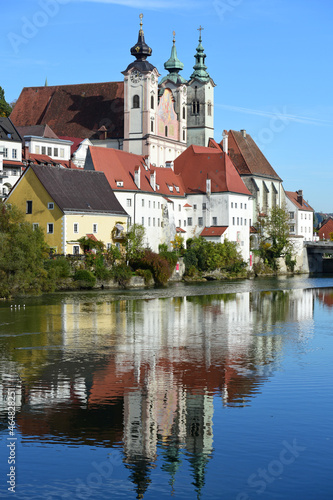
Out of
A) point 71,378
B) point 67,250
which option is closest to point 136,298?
point 67,250

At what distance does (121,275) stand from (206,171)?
3233 centimetres

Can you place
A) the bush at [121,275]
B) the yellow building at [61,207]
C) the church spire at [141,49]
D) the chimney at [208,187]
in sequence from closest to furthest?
the bush at [121,275], the yellow building at [61,207], the chimney at [208,187], the church spire at [141,49]

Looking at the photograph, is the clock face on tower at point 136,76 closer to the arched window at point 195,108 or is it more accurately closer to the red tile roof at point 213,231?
the arched window at point 195,108

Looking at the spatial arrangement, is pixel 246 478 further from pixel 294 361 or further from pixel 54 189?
pixel 54 189

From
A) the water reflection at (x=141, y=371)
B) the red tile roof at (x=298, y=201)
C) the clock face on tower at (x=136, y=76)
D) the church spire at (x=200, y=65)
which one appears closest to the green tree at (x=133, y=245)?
the water reflection at (x=141, y=371)

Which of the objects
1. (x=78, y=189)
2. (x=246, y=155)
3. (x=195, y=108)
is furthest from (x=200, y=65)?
(x=78, y=189)

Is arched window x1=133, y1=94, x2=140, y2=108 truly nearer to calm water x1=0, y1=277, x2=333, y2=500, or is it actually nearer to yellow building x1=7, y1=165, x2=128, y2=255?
yellow building x1=7, y1=165, x2=128, y2=255

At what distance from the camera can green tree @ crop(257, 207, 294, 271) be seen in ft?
358

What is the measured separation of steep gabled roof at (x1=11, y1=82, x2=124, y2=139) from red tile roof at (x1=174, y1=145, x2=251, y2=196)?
1244 cm

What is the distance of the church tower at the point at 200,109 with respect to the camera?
126562 mm

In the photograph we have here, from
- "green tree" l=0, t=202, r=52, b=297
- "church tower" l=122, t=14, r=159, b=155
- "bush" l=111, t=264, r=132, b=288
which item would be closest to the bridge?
"church tower" l=122, t=14, r=159, b=155

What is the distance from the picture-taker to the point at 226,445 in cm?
2003

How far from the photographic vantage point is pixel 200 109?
12731 cm

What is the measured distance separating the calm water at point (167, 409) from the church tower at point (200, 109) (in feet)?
282
